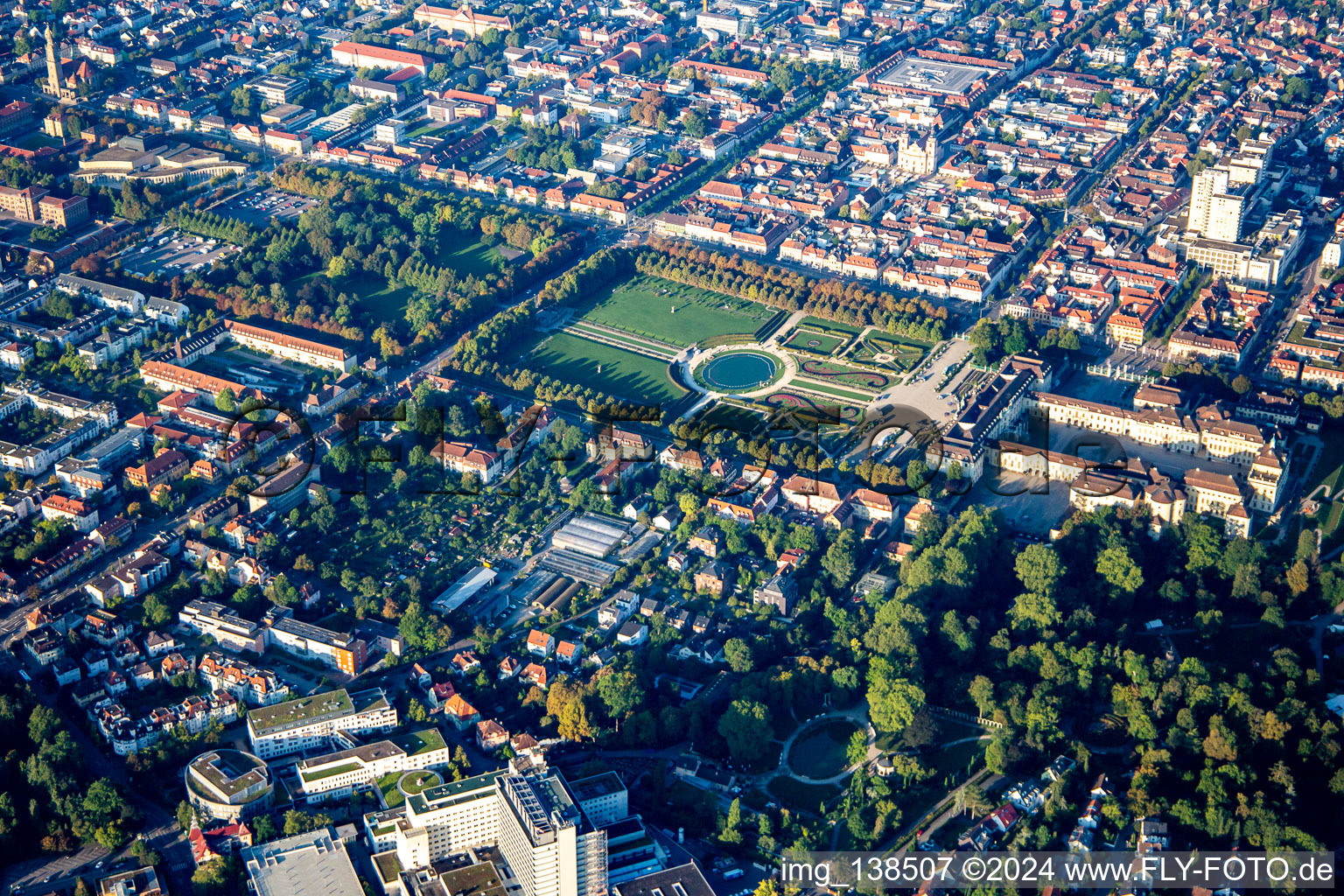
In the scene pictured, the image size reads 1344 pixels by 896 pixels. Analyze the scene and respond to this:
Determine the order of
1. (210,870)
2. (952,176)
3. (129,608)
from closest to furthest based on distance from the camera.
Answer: (210,870), (129,608), (952,176)

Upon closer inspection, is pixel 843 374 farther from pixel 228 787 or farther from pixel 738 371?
pixel 228 787

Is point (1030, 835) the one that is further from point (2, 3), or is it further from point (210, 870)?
point (2, 3)

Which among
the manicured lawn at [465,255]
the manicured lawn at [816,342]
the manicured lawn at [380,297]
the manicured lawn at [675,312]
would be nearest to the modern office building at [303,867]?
the manicured lawn at [675,312]

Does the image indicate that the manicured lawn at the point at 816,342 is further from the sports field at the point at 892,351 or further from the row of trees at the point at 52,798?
the row of trees at the point at 52,798

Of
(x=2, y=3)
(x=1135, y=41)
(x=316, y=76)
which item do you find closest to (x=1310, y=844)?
(x=1135, y=41)

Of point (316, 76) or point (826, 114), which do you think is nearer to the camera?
point (826, 114)

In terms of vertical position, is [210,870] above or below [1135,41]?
below

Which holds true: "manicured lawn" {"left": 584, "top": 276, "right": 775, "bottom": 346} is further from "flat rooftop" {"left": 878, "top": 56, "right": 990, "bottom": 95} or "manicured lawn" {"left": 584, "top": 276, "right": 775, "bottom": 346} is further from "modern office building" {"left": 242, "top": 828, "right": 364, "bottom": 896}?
"modern office building" {"left": 242, "top": 828, "right": 364, "bottom": 896}
